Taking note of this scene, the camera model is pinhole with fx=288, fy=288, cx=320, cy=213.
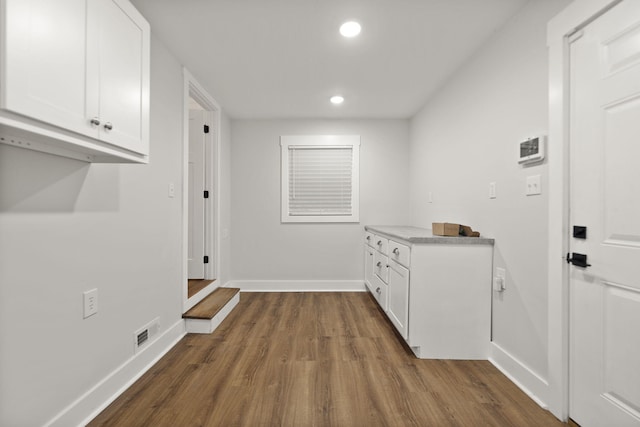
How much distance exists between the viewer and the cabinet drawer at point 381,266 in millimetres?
2826

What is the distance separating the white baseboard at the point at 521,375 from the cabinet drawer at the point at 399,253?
85 centimetres

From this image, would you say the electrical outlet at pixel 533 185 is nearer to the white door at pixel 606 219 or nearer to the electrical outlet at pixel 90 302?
the white door at pixel 606 219

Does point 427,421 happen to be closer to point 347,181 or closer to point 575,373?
point 575,373

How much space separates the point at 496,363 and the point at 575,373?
0.63 m

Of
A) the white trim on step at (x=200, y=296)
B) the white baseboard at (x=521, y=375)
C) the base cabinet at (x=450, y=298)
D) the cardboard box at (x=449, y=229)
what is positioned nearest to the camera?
the white baseboard at (x=521, y=375)

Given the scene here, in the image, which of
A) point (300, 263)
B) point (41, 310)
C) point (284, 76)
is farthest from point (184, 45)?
point (300, 263)

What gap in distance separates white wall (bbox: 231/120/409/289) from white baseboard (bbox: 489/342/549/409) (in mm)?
2137

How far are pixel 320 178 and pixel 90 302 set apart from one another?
297 centimetres

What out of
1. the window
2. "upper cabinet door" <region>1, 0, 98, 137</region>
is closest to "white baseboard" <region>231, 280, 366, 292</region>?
the window

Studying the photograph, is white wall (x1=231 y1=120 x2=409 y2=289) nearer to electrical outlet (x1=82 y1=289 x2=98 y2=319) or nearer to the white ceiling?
the white ceiling

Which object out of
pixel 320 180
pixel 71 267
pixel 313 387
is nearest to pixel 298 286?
pixel 320 180

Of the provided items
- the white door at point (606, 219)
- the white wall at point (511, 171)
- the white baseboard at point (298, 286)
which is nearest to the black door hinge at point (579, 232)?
the white door at point (606, 219)

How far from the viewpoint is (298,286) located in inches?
159

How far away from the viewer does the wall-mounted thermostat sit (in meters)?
1.65
